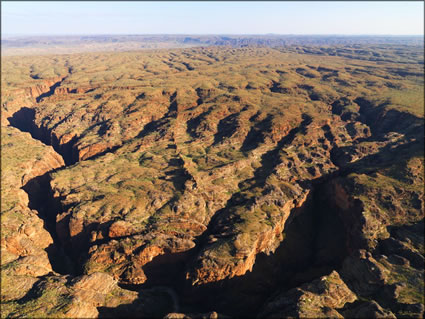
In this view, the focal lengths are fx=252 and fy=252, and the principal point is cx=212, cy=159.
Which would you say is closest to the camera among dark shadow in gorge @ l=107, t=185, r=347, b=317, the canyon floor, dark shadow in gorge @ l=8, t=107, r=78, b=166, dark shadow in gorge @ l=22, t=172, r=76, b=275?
the canyon floor

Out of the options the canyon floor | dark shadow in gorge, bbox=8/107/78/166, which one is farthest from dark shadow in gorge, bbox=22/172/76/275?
dark shadow in gorge, bbox=8/107/78/166

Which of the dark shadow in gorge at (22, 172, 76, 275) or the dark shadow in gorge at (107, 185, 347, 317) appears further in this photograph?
the dark shadow in gorge at (22, 172, 76, 275)

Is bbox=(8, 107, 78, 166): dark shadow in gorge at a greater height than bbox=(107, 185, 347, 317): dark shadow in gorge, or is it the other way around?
bbox=(8, 107, 78, 166): dark shadow in gorge

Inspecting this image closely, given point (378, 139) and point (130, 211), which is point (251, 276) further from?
point (378, 139)

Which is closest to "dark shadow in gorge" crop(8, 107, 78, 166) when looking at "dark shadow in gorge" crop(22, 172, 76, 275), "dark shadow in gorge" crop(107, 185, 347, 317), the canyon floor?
the canyon floor

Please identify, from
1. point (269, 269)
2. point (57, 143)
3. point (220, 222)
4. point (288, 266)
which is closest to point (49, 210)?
point (57, 143)

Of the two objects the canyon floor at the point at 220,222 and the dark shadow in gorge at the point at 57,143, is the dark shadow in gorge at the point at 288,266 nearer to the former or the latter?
the canyon floor at the point at 220,222

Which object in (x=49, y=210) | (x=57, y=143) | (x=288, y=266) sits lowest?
(x=288, y=266)

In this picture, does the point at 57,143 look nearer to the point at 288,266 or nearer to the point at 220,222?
the point at 220,222

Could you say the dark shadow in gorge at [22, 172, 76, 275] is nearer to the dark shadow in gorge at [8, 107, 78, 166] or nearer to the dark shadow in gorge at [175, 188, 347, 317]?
the dark shadow in gorge at [8, 107, 78, 166]

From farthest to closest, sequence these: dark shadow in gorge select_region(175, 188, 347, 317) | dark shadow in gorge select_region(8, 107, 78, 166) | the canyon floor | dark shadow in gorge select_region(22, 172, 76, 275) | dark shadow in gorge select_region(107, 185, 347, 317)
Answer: dark shadow in gorge select_region(8, 107, 78, 166), dark shadow in gorge select_region(22, 172, 76, 275), dark shadow in gorge select_region(107, 185, 347, 317), dark shadow in gorge select_region(175, 188, 347, 317), the canyon floor

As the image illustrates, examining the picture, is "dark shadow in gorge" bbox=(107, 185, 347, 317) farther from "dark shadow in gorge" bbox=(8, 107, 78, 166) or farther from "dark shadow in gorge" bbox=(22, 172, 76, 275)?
"dark shadow in gorge" bbox=(8, 107, 78, 166)
